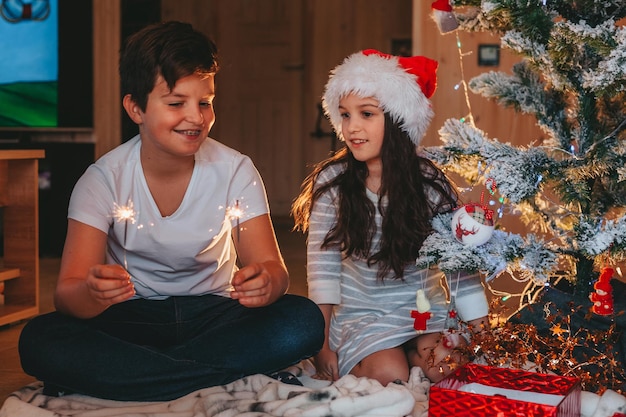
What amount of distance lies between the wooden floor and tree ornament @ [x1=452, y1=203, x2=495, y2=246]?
122 centimetres

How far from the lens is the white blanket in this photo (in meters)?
1.81

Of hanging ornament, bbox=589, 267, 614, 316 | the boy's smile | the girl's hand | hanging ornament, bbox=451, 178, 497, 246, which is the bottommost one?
the girl's hand

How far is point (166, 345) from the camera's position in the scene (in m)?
2.15

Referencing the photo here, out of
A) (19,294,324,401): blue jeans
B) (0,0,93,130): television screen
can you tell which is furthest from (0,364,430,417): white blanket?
(0,0,93,130): television screen

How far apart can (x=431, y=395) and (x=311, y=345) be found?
0.45 metres

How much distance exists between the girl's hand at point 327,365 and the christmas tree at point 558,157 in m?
0.36

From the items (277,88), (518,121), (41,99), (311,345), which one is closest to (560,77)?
(311,345)

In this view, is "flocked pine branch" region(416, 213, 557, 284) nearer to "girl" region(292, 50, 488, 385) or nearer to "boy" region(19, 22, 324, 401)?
"girl" region(292, 50, 488, 385)

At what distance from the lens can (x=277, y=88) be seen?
23.3 ft

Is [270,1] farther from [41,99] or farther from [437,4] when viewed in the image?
[437,4]

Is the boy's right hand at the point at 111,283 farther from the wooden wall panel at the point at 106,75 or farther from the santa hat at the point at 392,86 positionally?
→ the wooden wall panel at the point at 106,75

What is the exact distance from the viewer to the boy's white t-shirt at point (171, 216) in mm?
2119

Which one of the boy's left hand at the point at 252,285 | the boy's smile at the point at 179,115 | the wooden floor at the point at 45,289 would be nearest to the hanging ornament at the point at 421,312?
the boy's left hand at the point at 252,285

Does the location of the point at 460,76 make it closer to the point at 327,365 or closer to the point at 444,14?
the point at 444,14
